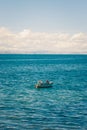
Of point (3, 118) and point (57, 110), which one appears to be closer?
point (3, 118)

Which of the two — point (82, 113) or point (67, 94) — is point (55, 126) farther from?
point (67, 94)

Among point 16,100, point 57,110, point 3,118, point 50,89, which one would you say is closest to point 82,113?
point 57,110

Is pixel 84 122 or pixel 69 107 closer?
pixel 84 122

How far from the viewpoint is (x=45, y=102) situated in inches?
1886

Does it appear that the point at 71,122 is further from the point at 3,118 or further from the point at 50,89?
the point at 50,89

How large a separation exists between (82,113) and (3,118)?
9.45 metres

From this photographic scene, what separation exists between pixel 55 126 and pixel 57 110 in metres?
7.60

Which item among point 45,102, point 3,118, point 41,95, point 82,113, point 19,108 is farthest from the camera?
point 41,95

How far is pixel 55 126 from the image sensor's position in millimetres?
33906

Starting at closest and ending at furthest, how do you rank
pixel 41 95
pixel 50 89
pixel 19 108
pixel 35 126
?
pixel 35 126
pixel 19 108
pixel 41 95
pixel 50 89

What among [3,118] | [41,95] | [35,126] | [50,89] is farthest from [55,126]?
[50,89]

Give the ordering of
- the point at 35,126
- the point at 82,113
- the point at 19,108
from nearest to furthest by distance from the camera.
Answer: the point at 35,126 < the point at 82,113 < the point at 19,108

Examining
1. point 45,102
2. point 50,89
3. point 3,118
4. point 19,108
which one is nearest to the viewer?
point 3,118

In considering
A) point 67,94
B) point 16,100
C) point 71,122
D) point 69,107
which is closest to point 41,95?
point 67,94
